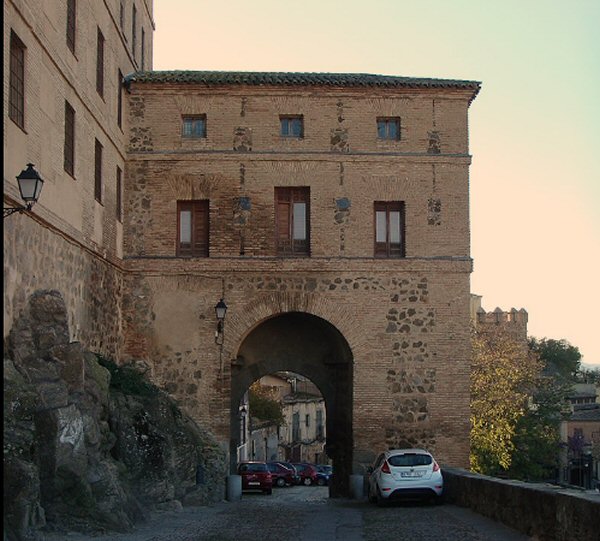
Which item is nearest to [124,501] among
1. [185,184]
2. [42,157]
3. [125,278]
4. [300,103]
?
[42,157]

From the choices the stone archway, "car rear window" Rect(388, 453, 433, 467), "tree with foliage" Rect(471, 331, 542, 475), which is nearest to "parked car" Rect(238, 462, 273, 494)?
"tree with foliage" Rect(471, 331, 542, 475)

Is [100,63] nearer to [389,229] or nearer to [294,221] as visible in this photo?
[294,221]

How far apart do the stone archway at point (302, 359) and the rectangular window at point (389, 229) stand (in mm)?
2854

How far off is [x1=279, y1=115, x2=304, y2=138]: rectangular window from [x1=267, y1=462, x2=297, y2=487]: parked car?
2144 cm

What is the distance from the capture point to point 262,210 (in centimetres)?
2402

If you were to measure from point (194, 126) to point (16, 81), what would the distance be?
954 centimetres

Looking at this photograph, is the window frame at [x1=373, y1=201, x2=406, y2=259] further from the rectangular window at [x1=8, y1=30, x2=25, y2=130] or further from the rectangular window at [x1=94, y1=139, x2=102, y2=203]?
the rectangular window at [x1=8, y1=30, x2=25, y2=130]

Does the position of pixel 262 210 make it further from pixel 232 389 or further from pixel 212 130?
pixel 232 389

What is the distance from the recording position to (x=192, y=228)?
24.2 metres

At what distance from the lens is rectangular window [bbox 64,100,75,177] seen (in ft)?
59.7

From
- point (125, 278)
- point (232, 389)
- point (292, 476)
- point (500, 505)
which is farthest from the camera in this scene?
point (292, 476)

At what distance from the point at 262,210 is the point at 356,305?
3.33 metres

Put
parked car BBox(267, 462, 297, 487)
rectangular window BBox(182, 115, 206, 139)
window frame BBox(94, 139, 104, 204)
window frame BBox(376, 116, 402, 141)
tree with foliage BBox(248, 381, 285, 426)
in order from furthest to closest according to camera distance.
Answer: tree with foliage BBox(248, 381, 285, 426) < parked car BBox(267, 462, 297, 487) < window frame BBox(376, 116, 402, 141) < rectangular window BBox(182, 115, 206, 139) < window frame BBox(94, 139, 104, 204)

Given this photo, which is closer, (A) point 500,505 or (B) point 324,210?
(A) point 500,505
